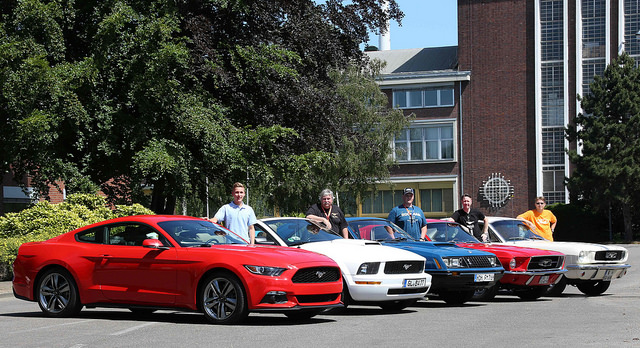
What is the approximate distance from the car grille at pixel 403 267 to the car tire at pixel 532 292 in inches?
137

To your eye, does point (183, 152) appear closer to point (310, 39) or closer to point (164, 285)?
point (310, 39)

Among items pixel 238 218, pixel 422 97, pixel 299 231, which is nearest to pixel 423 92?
pixel 422 97

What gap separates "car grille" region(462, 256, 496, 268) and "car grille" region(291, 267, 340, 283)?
3401 millimetres

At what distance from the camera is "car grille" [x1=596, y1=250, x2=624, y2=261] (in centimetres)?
1686

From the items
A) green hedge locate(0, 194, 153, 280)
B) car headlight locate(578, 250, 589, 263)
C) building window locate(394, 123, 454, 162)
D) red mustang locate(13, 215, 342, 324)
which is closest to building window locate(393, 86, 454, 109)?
building window locate(394, 123, 454, 162)

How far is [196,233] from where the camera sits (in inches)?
476

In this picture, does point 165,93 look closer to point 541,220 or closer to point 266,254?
point 541,220

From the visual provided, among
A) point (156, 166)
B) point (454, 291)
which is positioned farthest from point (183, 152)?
point (454, 291)

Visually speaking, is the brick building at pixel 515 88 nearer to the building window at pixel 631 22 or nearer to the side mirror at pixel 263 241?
the building window at pixel 631 22

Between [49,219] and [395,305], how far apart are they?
12.1 meters

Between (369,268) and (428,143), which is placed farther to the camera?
(428,143)

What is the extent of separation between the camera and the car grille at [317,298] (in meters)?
11.2

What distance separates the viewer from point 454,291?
15109mm

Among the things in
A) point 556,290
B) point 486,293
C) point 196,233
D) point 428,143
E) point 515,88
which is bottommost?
point 556,290
